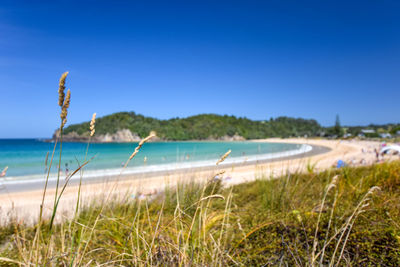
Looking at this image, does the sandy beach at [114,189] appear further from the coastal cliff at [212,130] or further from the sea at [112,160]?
the coastal cliff at [212,130]

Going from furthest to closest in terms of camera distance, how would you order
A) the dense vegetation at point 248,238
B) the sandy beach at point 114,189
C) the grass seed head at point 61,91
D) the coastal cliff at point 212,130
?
the coastal cliff at point 212,130 → the sandy beach at point 114,189 → the dense vegetation at point 248,238 → the grass seed head at point 61,91

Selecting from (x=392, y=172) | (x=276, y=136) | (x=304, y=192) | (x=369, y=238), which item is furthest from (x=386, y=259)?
(x=276, y=136)

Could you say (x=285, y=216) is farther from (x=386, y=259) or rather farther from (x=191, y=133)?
(x=191, y=133)

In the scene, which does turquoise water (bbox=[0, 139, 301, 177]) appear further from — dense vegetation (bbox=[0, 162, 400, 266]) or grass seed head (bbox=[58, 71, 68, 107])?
dense vegetation (bbox=[0, 162, 400, 266])

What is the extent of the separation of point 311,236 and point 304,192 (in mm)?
1404

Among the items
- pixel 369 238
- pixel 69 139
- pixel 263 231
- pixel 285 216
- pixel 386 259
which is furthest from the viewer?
pixel 69 139

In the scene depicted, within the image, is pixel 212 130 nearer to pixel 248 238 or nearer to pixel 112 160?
pixel 112 160

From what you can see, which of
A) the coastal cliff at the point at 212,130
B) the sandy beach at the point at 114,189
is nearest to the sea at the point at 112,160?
the sandy beach at the point at 114,189

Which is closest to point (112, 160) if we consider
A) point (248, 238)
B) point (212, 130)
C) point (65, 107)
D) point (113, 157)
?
point (113, 157)

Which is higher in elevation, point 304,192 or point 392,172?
point 392,172

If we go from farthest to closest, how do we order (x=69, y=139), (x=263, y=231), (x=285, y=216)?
(x=69, y=139)
(x=285, y=216)
(x=263, y=231)

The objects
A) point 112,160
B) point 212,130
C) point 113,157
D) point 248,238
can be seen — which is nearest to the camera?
point 248,238

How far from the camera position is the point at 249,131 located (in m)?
83.4

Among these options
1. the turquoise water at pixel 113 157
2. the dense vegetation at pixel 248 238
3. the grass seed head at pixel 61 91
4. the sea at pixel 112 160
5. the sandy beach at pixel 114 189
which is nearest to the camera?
the grass seed head at pixel 61 91
